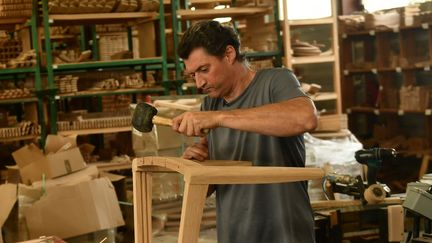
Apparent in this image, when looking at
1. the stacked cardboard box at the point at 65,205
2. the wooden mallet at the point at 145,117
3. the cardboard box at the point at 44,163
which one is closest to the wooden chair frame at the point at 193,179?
the wooden mallet at the point at 145,117

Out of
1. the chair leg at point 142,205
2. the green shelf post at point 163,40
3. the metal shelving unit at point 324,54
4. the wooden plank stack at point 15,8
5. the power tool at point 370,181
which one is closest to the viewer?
the chair leg at point 142,205

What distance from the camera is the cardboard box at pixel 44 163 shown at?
5348 millimetres

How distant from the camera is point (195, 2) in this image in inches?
291

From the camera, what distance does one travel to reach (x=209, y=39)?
7.53 feet

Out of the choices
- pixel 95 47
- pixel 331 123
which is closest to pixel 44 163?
pixel 95 47

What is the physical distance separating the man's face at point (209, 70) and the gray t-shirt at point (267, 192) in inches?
3.3

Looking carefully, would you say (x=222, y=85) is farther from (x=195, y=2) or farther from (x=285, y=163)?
(x=195, y=2)

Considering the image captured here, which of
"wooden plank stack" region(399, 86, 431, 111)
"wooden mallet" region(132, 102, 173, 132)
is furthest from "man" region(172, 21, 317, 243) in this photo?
"wooden plank stack" region(399, 86, 431, 111)

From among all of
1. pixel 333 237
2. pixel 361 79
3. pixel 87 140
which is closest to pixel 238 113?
pixel 333 237

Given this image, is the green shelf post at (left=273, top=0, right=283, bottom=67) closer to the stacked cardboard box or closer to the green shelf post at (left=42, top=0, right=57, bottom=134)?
the green shelf post at (left=42, top=0, right=57, bottom=134)

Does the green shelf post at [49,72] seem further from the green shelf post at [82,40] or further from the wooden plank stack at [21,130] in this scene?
the green shelf post at [82,40]

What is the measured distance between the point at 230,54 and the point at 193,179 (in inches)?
28.3

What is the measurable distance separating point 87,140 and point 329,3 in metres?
3.39

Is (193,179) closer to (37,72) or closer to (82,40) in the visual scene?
(37,72)
